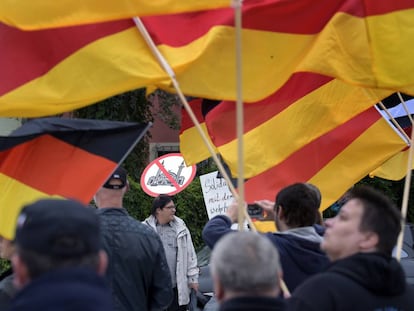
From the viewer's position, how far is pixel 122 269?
4480 millimetres

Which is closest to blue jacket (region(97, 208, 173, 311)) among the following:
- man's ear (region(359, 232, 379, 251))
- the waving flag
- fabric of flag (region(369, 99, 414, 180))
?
the waving flag

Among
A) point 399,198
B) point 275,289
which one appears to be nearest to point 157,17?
point 275,289

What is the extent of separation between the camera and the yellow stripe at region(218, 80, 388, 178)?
5.19 m

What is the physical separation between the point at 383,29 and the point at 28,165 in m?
2.28

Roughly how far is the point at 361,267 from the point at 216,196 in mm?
6544

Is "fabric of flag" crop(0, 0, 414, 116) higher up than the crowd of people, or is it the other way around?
"fabric of flag" crop(0, 0, 414, 116)

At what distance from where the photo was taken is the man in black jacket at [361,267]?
2883 millimetres

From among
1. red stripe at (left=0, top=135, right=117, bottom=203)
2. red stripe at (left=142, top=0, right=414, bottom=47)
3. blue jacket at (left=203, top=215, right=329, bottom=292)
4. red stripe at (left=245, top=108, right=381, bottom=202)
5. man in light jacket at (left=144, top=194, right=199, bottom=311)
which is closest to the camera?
→ blue jacket at (left=203, top=215, right=329, bottom=292)

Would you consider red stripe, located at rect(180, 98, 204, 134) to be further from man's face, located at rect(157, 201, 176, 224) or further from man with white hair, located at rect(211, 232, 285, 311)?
man with white hair, located at rect(211, 232, 285, 311)

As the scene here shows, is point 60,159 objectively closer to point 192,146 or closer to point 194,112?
point 192,146

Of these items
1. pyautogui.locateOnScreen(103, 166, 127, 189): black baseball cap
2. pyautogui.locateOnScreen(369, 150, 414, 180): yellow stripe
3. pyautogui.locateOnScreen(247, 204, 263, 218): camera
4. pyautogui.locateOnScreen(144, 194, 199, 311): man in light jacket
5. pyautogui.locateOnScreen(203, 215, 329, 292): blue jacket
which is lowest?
pyautogui.locateOnScreen(144, 194, 199, 311): man in light jacket

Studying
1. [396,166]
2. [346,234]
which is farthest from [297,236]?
[396,166]

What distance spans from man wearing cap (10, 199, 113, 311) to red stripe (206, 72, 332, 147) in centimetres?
309

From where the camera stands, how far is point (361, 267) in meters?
2.97
